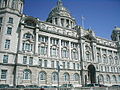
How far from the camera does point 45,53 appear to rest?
48.8 meters

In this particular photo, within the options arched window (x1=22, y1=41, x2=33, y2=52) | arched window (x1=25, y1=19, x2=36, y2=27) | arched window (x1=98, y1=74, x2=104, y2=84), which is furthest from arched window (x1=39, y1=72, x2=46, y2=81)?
arched window (x1=98, y1=74, x2=104, y2=84)

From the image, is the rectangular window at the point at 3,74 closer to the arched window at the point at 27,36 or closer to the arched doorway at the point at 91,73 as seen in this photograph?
the arched window at the point at 27,36

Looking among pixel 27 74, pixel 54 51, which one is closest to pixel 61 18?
pixel 54 51

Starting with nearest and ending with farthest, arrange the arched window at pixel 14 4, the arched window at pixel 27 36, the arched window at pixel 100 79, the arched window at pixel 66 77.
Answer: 1. the arched window at pixel 27 36
2. the arched window at pixel 14 4
3. the arched window at pixel 66 77
4. the arched window at pixel 100 79

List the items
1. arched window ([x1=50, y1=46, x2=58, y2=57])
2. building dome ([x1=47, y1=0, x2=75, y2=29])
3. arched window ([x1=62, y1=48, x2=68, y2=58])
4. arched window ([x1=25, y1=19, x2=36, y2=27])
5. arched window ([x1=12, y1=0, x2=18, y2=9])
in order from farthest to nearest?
building dome ([x1=47, y1=0, x2=75, y2=29]) → arched window ([x1=62, y1=48, x2=68, y2=58]) → arched window ([x1=50, y1=46, x2=58, y2=57]) → arched window ([x1=25, y1=19, x2=36, y2=27]) → arched window ([x1=12, y1=0, x2=18, y2=9])

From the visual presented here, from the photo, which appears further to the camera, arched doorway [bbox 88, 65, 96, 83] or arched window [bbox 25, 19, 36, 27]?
arched doorway [bbox 88, 65, 96, 83]

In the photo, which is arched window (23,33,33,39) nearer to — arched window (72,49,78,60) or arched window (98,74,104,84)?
arched window (72,49,78,60)

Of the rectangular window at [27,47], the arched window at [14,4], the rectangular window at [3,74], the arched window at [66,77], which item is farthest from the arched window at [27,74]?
the arched window at [14,4]

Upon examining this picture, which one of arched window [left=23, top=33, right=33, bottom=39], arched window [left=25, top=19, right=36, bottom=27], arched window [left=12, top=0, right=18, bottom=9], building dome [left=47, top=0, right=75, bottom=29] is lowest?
arched window [left=23, top=33, right=33, bottom=39]

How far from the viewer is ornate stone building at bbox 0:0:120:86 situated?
41.1m

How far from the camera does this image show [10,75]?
39562mm

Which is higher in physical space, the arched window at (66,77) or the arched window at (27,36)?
the arched window at (27,36)

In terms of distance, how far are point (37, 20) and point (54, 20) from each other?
98.0 ft

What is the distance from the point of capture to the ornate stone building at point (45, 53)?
41.1 metres
